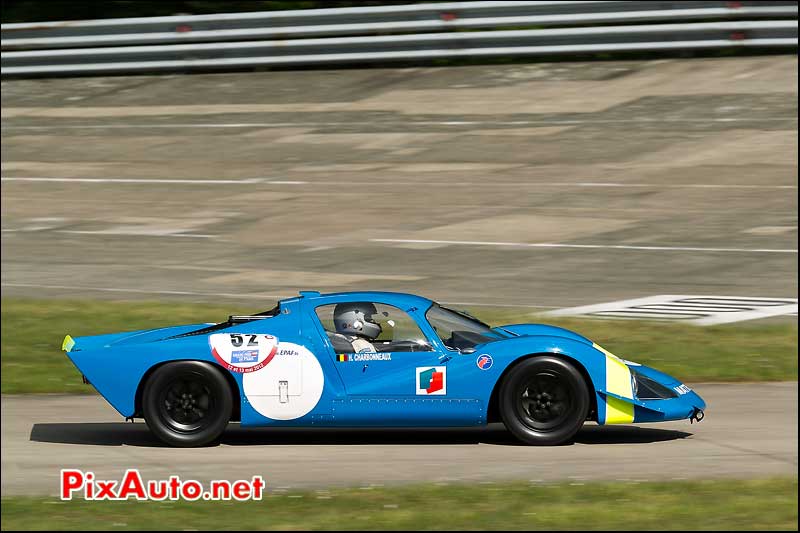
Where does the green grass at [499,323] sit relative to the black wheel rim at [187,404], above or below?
above

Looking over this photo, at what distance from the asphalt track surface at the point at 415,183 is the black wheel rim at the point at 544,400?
599 centimetres

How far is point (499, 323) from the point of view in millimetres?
13789

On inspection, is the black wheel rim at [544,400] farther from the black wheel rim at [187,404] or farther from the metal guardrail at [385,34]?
the metal guardrail at [385,34]

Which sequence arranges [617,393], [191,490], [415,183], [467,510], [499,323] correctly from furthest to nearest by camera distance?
1. [415,183]
2. [499,323]
3. [617,393]
4. [191,490]
5. [467,510]

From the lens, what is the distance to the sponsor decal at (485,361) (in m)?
8.94

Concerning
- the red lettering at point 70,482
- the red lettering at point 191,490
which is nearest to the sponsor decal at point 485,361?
the red lettering at point 191,490

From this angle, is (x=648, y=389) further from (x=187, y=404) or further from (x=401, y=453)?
(x=187, y=404)

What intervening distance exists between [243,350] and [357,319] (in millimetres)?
835

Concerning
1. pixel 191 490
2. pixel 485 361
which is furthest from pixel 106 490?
pixel 485 361

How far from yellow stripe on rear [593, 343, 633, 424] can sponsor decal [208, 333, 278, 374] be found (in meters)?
2.30

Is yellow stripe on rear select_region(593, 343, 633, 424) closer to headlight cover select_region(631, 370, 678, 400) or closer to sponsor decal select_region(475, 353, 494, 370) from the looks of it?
headlight cover select_region(631, 370, 678, 400)

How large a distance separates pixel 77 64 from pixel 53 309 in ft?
58.5

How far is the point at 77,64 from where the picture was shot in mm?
31766

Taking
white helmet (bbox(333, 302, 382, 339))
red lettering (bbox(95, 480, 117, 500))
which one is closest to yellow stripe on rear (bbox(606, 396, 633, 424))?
white helmet (bbox(333, 302, 382, 339))
